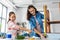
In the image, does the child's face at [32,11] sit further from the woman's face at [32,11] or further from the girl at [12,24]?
the girl at [12,24]

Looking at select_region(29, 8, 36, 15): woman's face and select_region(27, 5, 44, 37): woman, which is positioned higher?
select_region(29, 8, 36, 15): woman's face

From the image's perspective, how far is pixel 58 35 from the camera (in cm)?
109

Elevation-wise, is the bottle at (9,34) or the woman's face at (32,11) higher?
the woman's face at (32,11)

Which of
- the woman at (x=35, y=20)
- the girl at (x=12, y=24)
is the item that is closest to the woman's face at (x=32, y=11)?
the woman at (x=35, y=20)

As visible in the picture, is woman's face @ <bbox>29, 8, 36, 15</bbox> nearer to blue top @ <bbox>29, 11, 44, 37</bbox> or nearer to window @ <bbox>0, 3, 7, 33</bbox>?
blue top @ <bbox>29, 11, 44, 37</bbox>

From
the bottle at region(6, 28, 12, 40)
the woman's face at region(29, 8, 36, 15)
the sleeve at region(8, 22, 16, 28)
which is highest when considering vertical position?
the woman's face at region(29, 8, 36, 15)

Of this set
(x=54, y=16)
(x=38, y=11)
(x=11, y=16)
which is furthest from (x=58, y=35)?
(x=11, y=16)

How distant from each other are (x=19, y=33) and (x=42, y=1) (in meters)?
0.36

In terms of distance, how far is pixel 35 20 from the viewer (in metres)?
1.15

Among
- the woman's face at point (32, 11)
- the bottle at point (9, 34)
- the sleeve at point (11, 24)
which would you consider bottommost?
the bottle at point (9, 34)

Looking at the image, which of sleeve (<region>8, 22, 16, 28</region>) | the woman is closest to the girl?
sleeve (<region>8, 22, 16, 28</region>)

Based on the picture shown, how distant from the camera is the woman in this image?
3.72ft

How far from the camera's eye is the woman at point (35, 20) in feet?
3.72

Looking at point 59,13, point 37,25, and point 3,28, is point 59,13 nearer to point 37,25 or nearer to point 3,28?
point 37,25
